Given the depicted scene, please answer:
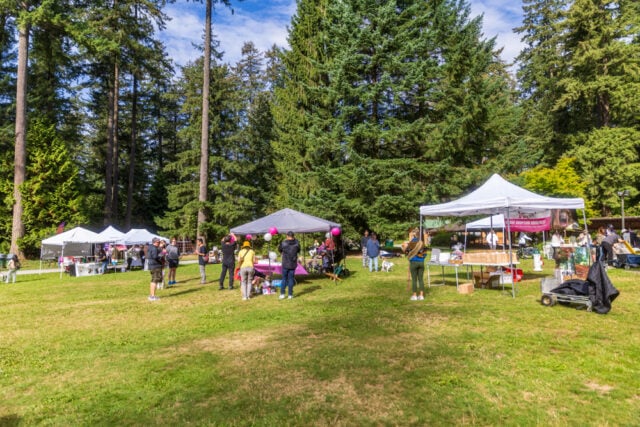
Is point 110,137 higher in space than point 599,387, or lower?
higher

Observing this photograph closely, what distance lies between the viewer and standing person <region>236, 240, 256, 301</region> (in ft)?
32.3

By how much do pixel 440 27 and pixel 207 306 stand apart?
2398cm

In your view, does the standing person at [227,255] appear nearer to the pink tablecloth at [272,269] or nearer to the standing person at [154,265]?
the pink tablecloth at [272,269]

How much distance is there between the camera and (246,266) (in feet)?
32.5

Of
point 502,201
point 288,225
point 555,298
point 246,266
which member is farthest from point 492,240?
point 246,266

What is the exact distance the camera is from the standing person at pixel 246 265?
9.85 meters

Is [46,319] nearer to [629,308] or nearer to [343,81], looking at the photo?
[629,308]

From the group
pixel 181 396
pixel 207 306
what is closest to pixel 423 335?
pixel 181 396

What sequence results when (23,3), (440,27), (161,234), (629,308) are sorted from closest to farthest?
(629,308) → (23,3) → (440,27) → (161,234)

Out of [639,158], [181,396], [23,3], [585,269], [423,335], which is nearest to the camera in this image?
[181,396]

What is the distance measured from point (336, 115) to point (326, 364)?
74.7 ft

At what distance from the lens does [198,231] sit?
27391 mm

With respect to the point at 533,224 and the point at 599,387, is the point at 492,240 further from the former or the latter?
the point at 599,387

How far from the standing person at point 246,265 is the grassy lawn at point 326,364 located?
1059mm
